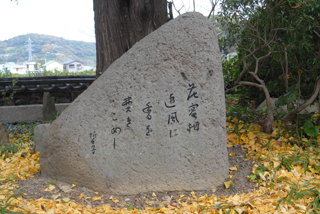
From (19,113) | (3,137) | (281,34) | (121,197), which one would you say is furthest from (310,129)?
(19,113)

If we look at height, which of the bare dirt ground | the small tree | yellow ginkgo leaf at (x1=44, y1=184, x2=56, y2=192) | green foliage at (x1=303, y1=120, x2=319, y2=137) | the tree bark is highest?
the small tree

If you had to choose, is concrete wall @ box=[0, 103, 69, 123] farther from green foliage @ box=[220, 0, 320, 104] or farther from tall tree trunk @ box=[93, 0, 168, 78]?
green foliage @ box=[220, 0, 320, 104]

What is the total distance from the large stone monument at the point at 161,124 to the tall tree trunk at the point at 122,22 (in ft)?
4.43

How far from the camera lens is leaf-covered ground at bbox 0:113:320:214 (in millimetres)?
2543

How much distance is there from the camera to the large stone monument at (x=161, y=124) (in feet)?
9.43

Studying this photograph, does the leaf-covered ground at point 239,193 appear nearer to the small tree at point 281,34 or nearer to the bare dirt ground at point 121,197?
the bare dirt ground at point 121,197

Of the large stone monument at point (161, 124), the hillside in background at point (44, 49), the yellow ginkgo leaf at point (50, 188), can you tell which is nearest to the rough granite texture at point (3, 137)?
the yellow ginkgo leaf at point (50, 188)

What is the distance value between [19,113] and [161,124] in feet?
13.9

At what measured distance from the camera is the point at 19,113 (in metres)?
5.89

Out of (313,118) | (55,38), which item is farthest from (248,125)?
(55,38)

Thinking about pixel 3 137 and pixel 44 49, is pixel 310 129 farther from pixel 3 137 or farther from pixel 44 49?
pixel 44 49

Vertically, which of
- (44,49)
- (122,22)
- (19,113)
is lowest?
(19,113)

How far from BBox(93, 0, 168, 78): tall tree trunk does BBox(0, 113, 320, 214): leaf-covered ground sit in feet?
6.50

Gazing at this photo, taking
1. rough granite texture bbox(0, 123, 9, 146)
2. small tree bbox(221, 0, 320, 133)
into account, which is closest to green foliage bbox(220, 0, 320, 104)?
small tree bbox(221, 0, 320, 133)
